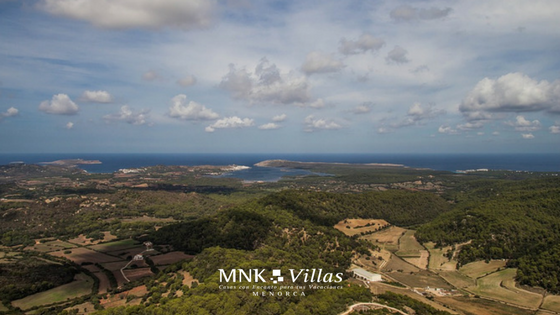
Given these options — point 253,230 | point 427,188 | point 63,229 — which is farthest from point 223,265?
point 427,188

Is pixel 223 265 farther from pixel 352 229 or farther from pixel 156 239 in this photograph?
pixel 352 229

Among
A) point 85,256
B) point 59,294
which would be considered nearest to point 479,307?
point 59,294

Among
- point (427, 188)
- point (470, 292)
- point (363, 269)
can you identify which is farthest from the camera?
point (427, 188)

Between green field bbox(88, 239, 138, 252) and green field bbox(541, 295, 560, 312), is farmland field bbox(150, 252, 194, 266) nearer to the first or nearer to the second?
green field bbox(88, 239, 138, 252)

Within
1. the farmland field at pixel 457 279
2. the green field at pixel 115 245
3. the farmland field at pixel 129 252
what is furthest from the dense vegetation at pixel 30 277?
the farmland field at pixel 457 279

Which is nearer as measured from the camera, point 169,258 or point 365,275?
point 365,275

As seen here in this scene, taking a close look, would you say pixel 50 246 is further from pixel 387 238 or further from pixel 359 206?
pixel 359 206

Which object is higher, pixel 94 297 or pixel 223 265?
pixel 223 265
